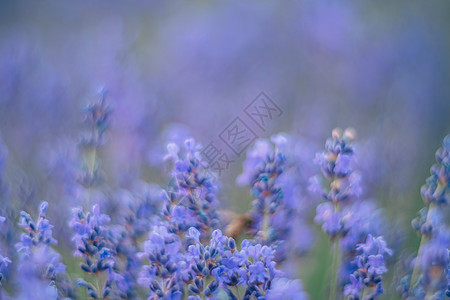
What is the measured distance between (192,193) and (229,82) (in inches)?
108

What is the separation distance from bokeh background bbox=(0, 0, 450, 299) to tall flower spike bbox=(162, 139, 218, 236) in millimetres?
293

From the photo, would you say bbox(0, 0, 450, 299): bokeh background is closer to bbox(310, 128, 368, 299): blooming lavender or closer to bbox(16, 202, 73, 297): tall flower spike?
bbox(310, 128, 368, 299): blooming lavender

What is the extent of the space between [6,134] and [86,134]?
3.56 feet

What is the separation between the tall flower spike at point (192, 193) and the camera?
58.5 inches

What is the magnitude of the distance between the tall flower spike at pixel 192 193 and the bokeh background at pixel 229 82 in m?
0.29

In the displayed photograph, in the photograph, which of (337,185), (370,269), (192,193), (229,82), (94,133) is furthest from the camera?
(229,82)

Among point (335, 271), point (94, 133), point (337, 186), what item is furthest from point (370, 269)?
point (94, 133)

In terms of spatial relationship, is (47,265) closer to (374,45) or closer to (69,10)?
(374,45)

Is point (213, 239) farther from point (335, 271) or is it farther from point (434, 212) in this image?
point (434, 212)

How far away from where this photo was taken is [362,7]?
16.7 ft

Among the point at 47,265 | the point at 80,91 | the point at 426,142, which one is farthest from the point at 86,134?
the point at 426,142

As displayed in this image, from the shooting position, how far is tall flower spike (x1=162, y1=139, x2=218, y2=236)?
4.88 feet

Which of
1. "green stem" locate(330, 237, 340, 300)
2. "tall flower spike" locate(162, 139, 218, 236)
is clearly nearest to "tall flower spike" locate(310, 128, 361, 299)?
"green stem" locate(330, 237, 340, 300)

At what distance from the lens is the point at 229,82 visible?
417cm
